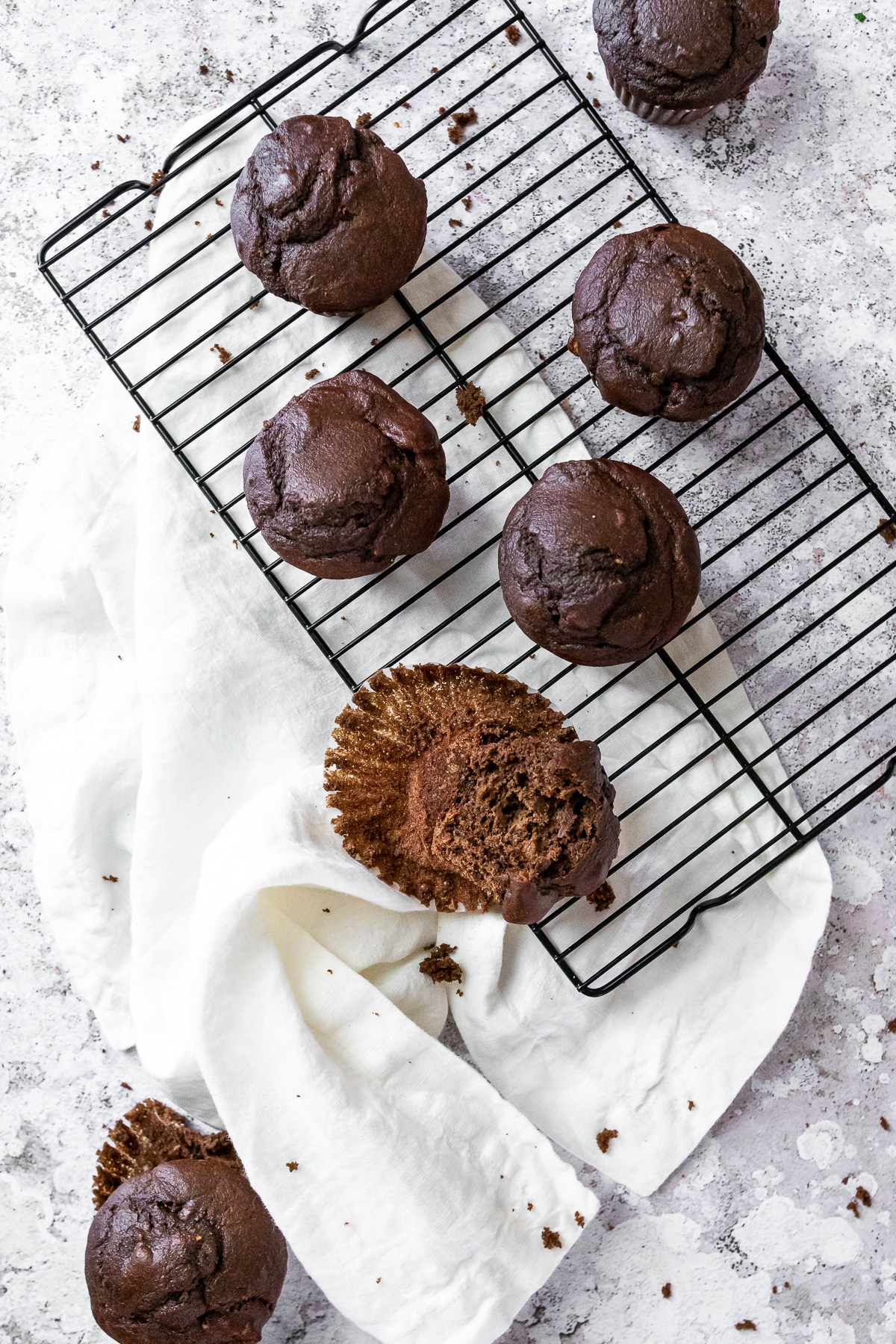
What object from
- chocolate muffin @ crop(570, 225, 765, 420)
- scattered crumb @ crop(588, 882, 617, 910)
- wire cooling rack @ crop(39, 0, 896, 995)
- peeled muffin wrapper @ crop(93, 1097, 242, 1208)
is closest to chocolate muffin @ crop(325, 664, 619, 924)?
scattered crumb @ crop(588, 882, 617, 910)

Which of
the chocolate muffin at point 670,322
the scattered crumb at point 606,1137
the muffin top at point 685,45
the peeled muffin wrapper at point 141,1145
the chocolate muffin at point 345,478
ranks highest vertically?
the muffin top at point 685,45

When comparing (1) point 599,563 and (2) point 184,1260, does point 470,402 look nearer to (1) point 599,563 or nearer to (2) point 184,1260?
(1) point 599,563

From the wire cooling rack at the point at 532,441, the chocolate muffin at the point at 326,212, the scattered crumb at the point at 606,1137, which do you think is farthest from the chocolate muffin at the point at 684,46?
the scattered crumb at the point at 606,1137

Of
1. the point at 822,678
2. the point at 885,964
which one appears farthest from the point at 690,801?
the point at 885,964

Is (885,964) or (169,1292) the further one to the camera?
(885,964)

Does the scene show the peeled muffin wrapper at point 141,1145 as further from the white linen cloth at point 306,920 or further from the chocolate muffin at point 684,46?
the chocolate muffin at point 684,46

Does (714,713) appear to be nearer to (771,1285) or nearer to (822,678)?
(822,678)
